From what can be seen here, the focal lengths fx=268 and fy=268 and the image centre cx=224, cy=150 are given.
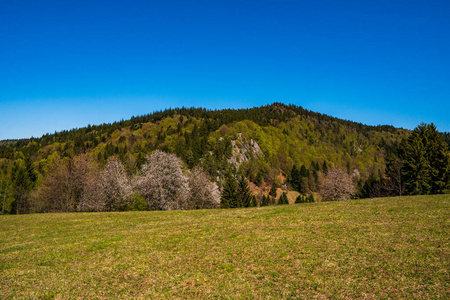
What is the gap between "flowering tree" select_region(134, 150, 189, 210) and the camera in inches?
2172

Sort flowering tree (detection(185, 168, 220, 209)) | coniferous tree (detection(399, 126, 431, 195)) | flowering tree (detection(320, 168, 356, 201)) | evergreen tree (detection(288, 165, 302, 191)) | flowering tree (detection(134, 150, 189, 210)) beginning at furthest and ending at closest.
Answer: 1. evergreen tree (detection(288, 165, 302, 191))
2. flowering tree (detection(320, 168, 356, 201))
3. flowering tree (detection(185, 168, 220, 209))
4. flowering tree (detection(134, 150, 189, 210))
5. coniferous tree (detection(399, 126, 431, 195))

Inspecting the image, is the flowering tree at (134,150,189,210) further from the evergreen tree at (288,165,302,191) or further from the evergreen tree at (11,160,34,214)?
the evergreen tree at (288,165,302,191)

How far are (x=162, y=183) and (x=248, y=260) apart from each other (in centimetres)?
4481

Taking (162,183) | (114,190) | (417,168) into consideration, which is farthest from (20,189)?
(417,168)

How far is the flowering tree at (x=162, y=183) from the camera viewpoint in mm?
55156

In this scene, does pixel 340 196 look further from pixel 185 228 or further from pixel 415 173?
pixel 185 228

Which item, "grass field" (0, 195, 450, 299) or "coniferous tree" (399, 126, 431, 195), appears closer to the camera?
"grass field" (0, 195, 450, 299)

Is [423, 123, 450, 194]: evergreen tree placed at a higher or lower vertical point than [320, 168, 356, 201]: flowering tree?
higher

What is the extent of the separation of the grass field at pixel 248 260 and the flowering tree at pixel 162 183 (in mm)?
32801

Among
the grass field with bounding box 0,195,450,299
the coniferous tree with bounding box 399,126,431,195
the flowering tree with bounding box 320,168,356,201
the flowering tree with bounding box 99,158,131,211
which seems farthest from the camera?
the flowering tree with bounding box 320,168,356,201

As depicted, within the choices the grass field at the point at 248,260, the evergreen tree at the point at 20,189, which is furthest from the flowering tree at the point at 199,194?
the evergreen tree at the point at 20,189

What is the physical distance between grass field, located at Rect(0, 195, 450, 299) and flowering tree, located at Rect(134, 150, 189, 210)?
32801 millimetres

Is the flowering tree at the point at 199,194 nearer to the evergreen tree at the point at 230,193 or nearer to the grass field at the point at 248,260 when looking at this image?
the evergreen tree at the point at 230,193

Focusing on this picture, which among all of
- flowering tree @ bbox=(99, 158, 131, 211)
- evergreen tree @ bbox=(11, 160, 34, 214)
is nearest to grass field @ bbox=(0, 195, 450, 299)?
flowering tree @ bbox=(99, 158, 131, 211)
